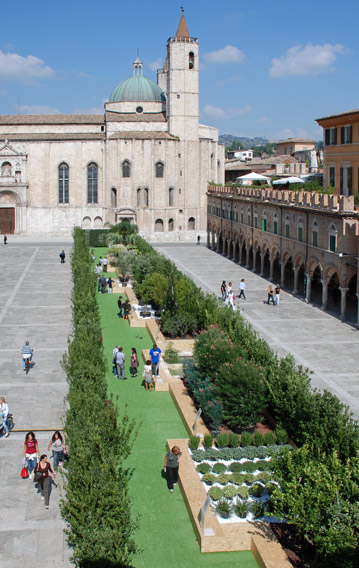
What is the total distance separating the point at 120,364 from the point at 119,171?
5151 centimetres

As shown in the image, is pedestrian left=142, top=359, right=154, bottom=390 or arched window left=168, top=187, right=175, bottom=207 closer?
pedestrian left=142, top=359, right=154, bottom=390

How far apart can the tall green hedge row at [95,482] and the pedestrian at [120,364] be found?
179 inches

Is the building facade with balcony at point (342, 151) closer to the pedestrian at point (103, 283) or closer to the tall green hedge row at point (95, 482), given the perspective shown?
the pedestrian at point (103, 283)

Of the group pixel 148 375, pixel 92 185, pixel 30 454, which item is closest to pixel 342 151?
pixel 148 375

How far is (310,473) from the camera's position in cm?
1104

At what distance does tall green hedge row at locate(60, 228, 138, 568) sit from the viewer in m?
9.79

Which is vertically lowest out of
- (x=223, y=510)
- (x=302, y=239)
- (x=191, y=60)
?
(x=223, y=510)

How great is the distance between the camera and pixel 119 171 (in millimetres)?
71188

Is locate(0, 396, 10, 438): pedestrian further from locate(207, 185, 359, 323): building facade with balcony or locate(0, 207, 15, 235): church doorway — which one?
locate(0, 207, 15, 235): church doorway

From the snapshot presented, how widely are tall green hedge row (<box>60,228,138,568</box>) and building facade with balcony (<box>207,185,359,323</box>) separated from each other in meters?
17.9

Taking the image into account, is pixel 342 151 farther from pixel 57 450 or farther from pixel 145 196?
pixel 145 196

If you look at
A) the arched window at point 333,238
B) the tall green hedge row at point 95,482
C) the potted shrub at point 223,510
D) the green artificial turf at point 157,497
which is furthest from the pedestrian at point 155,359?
the arched window at point 333,238

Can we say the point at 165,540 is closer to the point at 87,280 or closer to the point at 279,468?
the point at 279,468

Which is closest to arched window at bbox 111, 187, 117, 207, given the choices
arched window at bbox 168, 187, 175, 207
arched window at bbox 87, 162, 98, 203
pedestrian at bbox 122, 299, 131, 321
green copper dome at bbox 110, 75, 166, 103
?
arched window at bbox 87, 162, 98, 203
